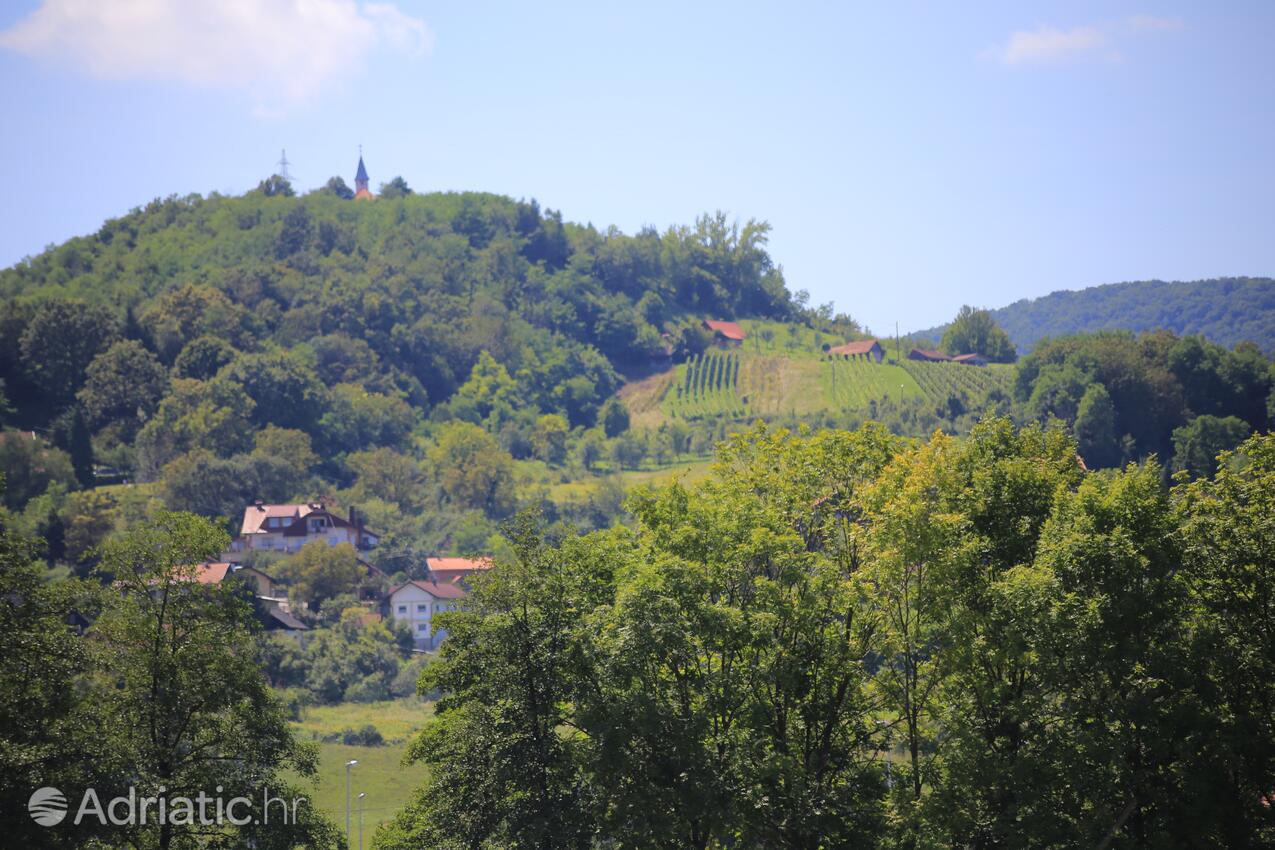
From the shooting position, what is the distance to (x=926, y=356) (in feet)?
513

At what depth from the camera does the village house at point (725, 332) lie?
572ft

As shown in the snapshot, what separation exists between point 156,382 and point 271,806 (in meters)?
102

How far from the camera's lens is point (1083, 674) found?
2278 cm

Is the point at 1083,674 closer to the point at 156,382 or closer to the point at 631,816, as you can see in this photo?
the point at 631,816

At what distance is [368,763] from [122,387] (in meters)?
72.5

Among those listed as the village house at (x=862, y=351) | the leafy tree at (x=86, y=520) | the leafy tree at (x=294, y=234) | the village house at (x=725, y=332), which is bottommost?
the leafy tree at (x=86, y=520)

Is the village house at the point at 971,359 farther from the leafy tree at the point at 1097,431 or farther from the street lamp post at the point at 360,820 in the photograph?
the street lamp post at the point at 360,820

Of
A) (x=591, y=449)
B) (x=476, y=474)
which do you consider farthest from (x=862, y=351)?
(x=476, y=474)

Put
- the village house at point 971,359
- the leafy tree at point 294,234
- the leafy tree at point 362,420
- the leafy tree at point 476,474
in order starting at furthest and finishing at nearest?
the leafy tree at point 294,234 < the village house at point 971,359 < the leafy tree at point 362,420 < the leafy tree at point 476,474

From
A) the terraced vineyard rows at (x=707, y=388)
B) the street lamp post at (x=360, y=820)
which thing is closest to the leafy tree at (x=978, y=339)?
the terraced vineyard rows at (x=707, y=388)

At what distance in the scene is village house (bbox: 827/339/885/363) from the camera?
157 meters

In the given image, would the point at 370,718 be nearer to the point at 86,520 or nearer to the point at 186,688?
the point at 86,520

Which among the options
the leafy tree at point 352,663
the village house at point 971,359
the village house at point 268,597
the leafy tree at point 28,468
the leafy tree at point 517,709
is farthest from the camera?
the village house at point 971,359

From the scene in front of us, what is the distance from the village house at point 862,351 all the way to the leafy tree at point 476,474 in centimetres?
5136
